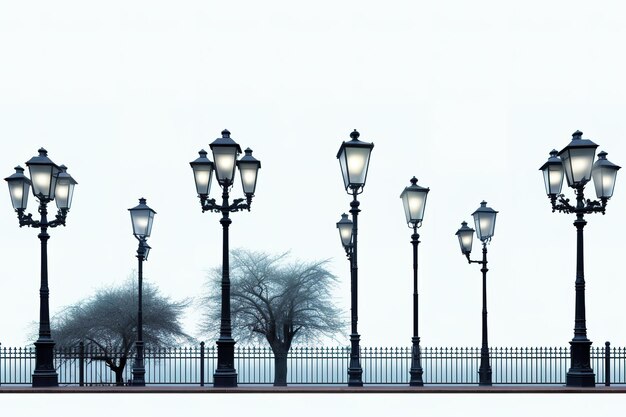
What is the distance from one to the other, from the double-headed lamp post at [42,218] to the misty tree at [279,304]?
23305 mm

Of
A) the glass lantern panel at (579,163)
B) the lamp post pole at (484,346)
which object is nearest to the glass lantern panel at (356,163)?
the glass lantern panel at (579,163)

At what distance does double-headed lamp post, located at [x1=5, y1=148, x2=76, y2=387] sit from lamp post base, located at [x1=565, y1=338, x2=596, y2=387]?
47.1 ft

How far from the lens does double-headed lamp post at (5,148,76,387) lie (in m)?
22.3

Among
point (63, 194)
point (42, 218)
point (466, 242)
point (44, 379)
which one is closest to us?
point (44, 379)

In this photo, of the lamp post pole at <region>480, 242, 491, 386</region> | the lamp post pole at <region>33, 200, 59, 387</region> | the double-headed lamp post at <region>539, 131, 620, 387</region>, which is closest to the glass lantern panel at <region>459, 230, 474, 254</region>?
the lamp post pole at <region>480, 242, 491, 386</region>

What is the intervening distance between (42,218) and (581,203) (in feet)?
50.7

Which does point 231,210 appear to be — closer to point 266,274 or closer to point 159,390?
point 159,390

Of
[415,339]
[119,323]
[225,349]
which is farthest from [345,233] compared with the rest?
[119,323]

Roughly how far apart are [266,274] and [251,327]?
11.3ft

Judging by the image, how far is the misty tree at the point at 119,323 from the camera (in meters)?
47.7

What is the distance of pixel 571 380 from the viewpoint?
68.6ft

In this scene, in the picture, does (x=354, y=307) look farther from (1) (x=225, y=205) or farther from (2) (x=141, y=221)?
(2) (x=141, y=221)

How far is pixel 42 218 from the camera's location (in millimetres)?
23031

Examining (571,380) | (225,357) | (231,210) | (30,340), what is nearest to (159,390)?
(225,357)
